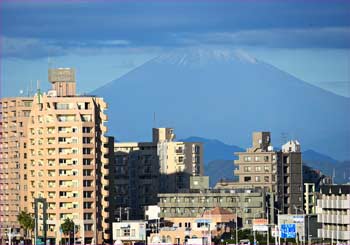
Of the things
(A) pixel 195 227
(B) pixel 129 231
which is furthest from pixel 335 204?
(A) pixel 195 227

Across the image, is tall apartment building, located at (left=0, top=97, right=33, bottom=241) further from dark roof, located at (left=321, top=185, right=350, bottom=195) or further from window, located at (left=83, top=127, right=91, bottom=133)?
dark roof, located at (left=321, top=185, right=350, bottom=195)

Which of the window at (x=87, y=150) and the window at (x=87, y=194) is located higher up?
the window at (x=87, y=150)

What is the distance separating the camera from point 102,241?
157375 millimetres

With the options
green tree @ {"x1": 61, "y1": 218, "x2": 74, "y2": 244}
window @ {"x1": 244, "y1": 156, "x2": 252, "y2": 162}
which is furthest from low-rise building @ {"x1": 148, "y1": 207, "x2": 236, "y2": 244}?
window @ {"x1": 244, "y1": 156, "x2": 252, "y2": 162}

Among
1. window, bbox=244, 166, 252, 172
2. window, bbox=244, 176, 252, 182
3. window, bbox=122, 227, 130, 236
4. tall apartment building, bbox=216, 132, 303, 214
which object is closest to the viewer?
window, bbox=122, 227, 130, 236

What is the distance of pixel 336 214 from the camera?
117m

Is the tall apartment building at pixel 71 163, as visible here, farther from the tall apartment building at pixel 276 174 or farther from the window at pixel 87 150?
the tall apartment building at pixel 276 174

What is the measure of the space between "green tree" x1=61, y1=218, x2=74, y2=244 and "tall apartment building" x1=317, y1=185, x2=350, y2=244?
116 ft

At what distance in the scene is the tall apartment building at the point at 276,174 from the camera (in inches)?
7599

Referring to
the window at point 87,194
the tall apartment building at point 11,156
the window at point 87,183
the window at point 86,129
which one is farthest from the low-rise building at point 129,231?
the tall apartment building at point 11,156

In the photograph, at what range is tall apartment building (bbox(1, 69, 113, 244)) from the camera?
15675 cm

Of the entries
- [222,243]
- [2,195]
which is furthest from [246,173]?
[222,243]

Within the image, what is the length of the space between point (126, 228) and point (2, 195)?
32.1 metres

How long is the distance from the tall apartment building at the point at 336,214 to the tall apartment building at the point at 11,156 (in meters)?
62.5
